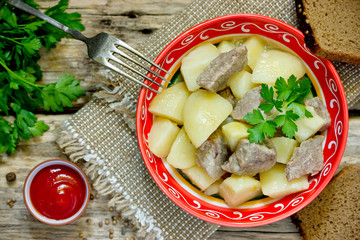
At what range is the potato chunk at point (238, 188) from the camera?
2.11m

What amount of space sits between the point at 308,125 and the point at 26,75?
1843mm

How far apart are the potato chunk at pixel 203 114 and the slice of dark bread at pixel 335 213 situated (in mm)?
974

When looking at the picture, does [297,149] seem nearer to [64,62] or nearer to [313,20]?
[313,20]

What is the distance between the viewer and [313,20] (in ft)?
7.70

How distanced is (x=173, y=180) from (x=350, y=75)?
134 cm

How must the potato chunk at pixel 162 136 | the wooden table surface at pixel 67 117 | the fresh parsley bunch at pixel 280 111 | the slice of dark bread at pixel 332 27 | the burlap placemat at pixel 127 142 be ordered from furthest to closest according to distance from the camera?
1. the wooden table surface at pixel 67 117
2. the burlap placemat at pixel 127 142
3. the slice of dark bread at pixel 332 27
4. the potato chunk at pixel 162 136
5. the fresh parsley bunch at pixel 280 111

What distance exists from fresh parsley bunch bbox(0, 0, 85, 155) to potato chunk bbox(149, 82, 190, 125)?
1.97 ft

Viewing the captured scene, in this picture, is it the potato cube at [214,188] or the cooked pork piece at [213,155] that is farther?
the potato cube at [214,188]

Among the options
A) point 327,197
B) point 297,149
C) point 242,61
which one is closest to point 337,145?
point 297,149

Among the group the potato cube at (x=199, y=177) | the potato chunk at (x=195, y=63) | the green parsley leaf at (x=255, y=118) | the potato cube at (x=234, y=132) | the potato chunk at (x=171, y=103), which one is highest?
the potato chunk at (x=195, y=63)

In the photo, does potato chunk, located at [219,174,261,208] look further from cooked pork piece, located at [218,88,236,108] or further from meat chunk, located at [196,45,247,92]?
meat chunk, located at [196,45,247,92]

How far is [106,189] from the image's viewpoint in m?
2.45

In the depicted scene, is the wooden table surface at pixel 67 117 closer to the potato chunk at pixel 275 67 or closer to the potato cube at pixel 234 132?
the potato chunk at pixel 275 67

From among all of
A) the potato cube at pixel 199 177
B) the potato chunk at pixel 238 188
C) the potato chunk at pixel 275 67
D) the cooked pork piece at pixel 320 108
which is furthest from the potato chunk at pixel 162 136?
the cooked pork piece at pixel 320 108
